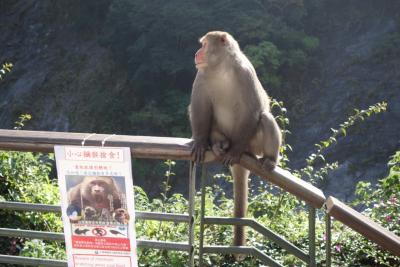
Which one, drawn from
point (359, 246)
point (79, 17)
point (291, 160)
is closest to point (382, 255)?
point (359, 246)

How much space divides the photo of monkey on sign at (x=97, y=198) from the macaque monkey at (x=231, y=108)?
960 millimetres

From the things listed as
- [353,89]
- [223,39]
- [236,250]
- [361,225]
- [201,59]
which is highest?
[353,89]

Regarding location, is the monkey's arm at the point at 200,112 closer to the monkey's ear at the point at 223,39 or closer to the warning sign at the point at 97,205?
the monkey's ear at the point at 223,39

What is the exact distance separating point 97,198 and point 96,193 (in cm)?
2

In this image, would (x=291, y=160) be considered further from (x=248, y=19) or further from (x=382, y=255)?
(x=382, y=255)

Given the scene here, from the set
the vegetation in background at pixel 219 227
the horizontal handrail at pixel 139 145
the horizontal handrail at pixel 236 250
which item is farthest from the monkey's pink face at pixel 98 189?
the vegetation in background at pixel 219 227

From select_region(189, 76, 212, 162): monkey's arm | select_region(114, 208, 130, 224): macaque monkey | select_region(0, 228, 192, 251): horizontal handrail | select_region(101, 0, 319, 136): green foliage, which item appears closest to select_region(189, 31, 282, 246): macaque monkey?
select_region(189, 76, 212, 162): monkey's arm

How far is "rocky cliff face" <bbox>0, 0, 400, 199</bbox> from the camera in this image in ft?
48.2

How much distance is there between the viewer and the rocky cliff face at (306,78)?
579 inches

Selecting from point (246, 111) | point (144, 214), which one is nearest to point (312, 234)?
point (144, 214)

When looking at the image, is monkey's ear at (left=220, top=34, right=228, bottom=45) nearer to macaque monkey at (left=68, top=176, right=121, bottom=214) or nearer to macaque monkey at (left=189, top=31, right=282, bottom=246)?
macaque monkey at (left=189, top=31, right=282, bottom=246)

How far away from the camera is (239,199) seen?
3.09 meters

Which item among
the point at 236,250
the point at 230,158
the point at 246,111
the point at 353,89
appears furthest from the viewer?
the point at 353,89

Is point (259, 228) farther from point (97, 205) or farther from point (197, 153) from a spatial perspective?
point (97, 205)
